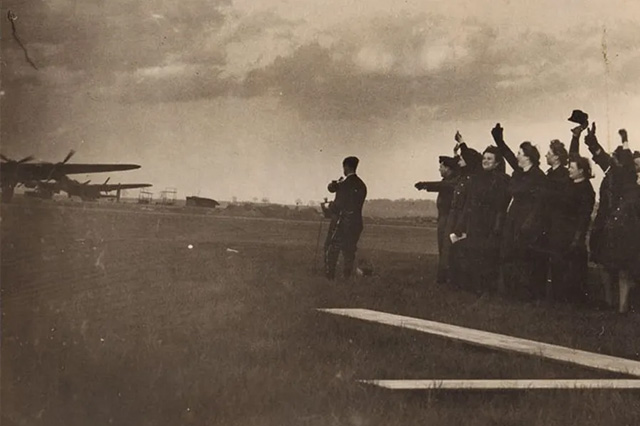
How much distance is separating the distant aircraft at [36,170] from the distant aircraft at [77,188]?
0.10ft

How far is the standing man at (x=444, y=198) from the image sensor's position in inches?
240

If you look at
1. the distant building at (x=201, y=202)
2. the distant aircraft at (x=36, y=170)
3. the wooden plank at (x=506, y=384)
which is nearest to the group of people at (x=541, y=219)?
the distant building at (x=201, y=202)

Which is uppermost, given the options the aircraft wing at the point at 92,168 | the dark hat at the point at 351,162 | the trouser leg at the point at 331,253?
the dark hat at the point at 351,162

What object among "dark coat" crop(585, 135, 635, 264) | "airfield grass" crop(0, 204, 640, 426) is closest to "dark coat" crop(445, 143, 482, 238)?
"dark coat" crop(585, 135, 635, 264)

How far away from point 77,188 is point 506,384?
8.49 ft

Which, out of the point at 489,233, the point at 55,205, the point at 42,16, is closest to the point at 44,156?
the point at 55,205

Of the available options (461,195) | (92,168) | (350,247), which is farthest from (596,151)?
(92,168)

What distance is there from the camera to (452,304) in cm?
542

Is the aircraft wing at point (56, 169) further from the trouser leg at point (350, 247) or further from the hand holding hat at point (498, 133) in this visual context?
the hand holding hat at point (498, 133)

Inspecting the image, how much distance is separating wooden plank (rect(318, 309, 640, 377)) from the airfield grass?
0.08 m

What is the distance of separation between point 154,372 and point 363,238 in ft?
10.4

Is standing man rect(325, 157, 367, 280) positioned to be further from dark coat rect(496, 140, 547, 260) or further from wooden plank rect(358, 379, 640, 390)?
wooden plank rect(358, 379, 640, 390)

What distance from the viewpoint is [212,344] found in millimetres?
3855

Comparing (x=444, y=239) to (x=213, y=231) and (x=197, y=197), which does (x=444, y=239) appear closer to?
(x=213, y=231)
